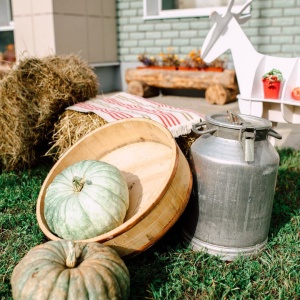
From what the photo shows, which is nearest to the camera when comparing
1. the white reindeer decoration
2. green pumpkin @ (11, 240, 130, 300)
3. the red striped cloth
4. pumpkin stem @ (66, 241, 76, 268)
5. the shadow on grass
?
green pumpkin @ (11, 240, 130, 300)

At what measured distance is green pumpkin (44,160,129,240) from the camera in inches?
98.3

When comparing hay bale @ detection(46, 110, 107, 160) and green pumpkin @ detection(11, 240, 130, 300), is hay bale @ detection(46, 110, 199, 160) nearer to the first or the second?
hay bale @ detection(46, 110, 107, 160)

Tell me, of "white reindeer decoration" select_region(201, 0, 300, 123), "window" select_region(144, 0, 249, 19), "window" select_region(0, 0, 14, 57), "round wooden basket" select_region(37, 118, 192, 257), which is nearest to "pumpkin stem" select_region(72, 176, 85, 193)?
"round wooden basket" select_region(37, 118, 192, 257)

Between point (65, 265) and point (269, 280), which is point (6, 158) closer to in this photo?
point (65, 265)

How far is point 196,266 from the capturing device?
263 cm

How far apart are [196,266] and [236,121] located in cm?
98

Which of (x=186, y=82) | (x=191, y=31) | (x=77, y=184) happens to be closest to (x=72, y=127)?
(x=77, y=184)

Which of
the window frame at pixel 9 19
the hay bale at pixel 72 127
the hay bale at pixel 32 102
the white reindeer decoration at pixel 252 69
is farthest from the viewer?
the window frame at pixel 9 19

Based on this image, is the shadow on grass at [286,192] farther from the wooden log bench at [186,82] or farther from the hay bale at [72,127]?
the wooden log bench at [186,82]

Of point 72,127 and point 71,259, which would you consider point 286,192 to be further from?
point 71,259

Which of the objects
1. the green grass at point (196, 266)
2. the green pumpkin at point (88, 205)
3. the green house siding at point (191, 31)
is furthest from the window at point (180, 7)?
the green pumpkin at point (88, 205)

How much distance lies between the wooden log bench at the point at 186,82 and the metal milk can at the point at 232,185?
531 centimetres

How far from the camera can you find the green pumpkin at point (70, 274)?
193 centimetres

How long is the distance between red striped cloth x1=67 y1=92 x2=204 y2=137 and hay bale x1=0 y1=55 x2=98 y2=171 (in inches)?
7.7
